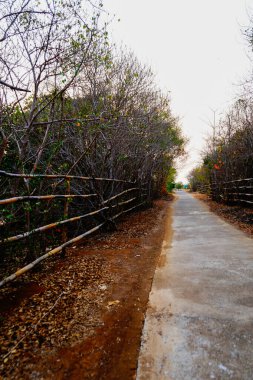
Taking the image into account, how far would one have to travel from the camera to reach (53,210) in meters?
5.86

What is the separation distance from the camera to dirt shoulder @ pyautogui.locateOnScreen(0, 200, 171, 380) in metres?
1.78

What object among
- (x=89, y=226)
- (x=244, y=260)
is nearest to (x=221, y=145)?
(x=89, y=226)

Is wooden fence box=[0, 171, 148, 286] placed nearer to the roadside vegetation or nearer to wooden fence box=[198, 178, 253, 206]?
the roadside vegetation

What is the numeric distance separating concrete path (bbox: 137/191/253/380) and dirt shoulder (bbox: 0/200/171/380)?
0.16m

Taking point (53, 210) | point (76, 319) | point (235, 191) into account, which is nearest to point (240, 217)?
point (235, 191)

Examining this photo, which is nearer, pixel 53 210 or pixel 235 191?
pixel 53 210

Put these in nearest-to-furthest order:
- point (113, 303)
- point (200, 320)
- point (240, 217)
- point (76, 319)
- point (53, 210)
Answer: point (200, 320) → point (76, 319) → point (113, 303) → point (53, 210) → point (240, 217)

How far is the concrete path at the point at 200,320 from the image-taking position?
1.69 meters

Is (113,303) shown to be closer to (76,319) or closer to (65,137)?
(76,319)

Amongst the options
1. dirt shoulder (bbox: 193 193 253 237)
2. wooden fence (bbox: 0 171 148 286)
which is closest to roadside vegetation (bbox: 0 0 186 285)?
wooden fence (bbox: 0 171 148 286)

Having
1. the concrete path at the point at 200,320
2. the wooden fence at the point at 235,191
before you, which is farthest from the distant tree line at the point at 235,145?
the concrete path at the point at 200,320

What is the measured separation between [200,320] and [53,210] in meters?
4.42

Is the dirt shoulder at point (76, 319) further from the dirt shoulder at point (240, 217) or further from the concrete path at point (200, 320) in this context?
the dirt shoulder at point (240, 217)

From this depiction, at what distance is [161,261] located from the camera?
4.16 meters
